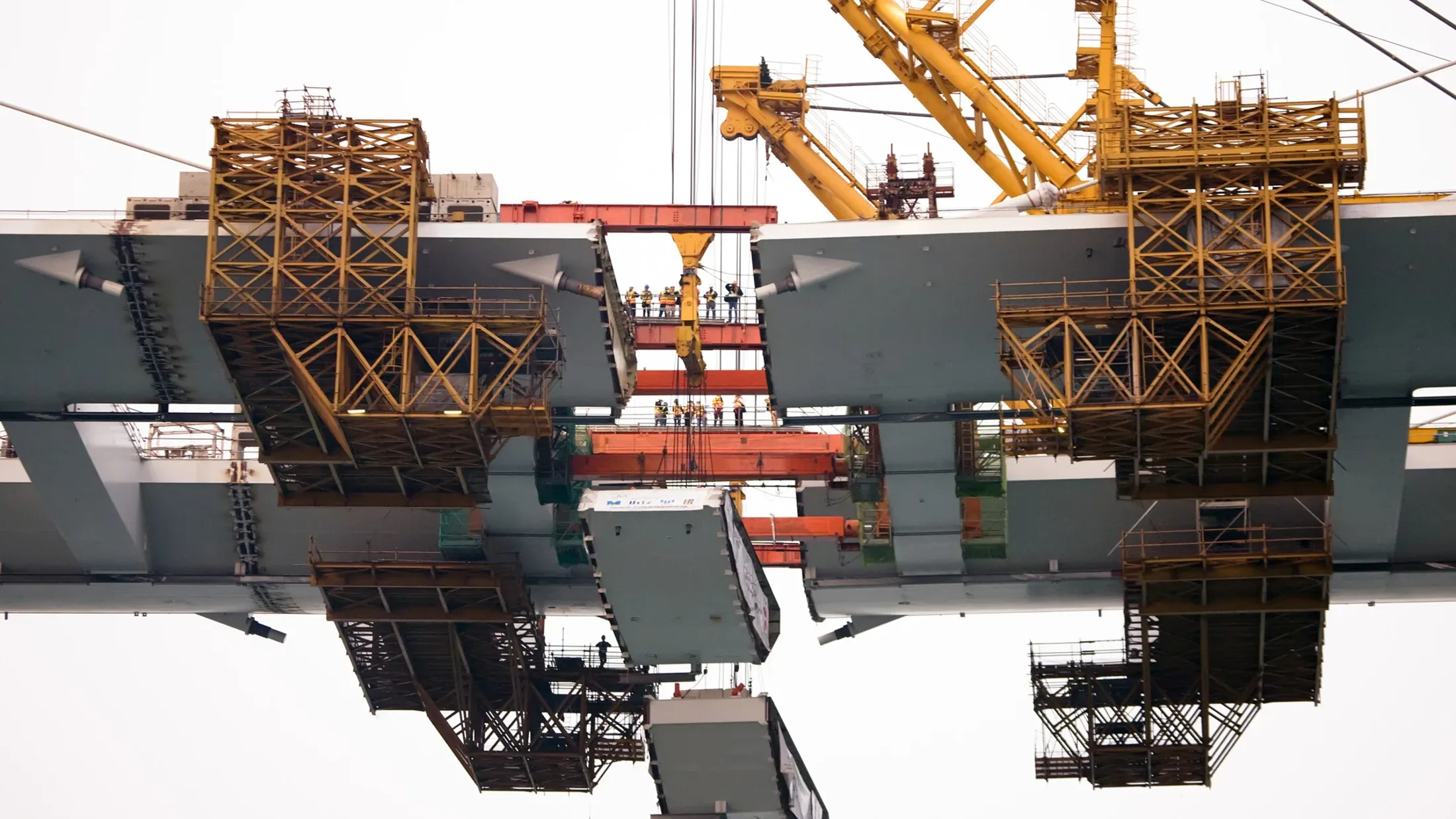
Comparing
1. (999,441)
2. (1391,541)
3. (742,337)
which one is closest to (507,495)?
(742,337)

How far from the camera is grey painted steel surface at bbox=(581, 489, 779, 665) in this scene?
57219 millimetres

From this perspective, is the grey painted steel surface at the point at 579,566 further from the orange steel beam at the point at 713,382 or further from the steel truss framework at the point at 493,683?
the orange steel beam at the point at 713,382

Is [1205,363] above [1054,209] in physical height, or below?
below

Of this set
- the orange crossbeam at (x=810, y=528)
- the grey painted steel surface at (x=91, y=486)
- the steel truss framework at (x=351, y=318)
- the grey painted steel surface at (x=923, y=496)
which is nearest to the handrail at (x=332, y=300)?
the steel truss framework at (x=351, y=318)

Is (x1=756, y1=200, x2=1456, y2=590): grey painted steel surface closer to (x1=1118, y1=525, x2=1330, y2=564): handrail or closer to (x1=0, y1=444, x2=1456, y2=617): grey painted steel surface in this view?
(x1=1118, y1=525, x2=1330, y2=564): handrail

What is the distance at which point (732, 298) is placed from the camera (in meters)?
66.4

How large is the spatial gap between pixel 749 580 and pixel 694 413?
7.04 meters

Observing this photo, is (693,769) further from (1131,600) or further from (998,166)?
(998,166)

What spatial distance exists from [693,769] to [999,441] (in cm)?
1179

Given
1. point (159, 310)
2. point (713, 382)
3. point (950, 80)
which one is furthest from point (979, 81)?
point (159, 310)

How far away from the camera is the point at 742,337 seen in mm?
64625

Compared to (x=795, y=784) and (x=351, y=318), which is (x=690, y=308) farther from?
(x=795, y=784)

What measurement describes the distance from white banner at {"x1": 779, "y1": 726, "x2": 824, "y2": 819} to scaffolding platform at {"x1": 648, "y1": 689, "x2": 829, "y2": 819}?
0.04 meters

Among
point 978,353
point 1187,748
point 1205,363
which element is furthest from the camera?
point 1187,748
